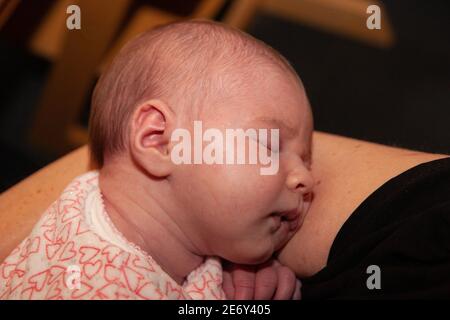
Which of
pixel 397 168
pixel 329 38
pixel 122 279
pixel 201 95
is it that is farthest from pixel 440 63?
pixel 122 279

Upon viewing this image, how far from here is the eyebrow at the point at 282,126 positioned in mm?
809

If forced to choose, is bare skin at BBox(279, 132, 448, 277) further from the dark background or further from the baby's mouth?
the dark background

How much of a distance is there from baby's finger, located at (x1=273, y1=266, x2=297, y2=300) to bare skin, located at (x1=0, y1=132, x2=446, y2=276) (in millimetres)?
23

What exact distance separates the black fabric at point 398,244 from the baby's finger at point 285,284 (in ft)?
0.07

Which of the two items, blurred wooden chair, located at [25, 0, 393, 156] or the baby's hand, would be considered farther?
blurred wooden chair, located at [25, 0, 393, 156]

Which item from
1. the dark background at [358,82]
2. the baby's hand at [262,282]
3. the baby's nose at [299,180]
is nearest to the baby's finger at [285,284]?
the baby's hand at [262,282]

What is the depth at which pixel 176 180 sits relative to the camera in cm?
83

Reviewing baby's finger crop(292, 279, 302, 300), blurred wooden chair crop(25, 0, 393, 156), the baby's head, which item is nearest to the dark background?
blurred wooden chair crop(25, 0, 393, 156)

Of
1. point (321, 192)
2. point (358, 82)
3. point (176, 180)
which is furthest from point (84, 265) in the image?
point (358, 82)

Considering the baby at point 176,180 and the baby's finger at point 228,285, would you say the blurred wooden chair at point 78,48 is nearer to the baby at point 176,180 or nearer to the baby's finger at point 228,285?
the baby at point 176,180

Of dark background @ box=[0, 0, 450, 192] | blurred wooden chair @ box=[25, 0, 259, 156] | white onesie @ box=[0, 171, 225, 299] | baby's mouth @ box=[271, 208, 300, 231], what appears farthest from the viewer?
dark background @ box=[0, 0, 450, 192]

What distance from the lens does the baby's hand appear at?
34.5 inches

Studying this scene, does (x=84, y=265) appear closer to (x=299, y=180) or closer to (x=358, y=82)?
(x=299, y=180)
